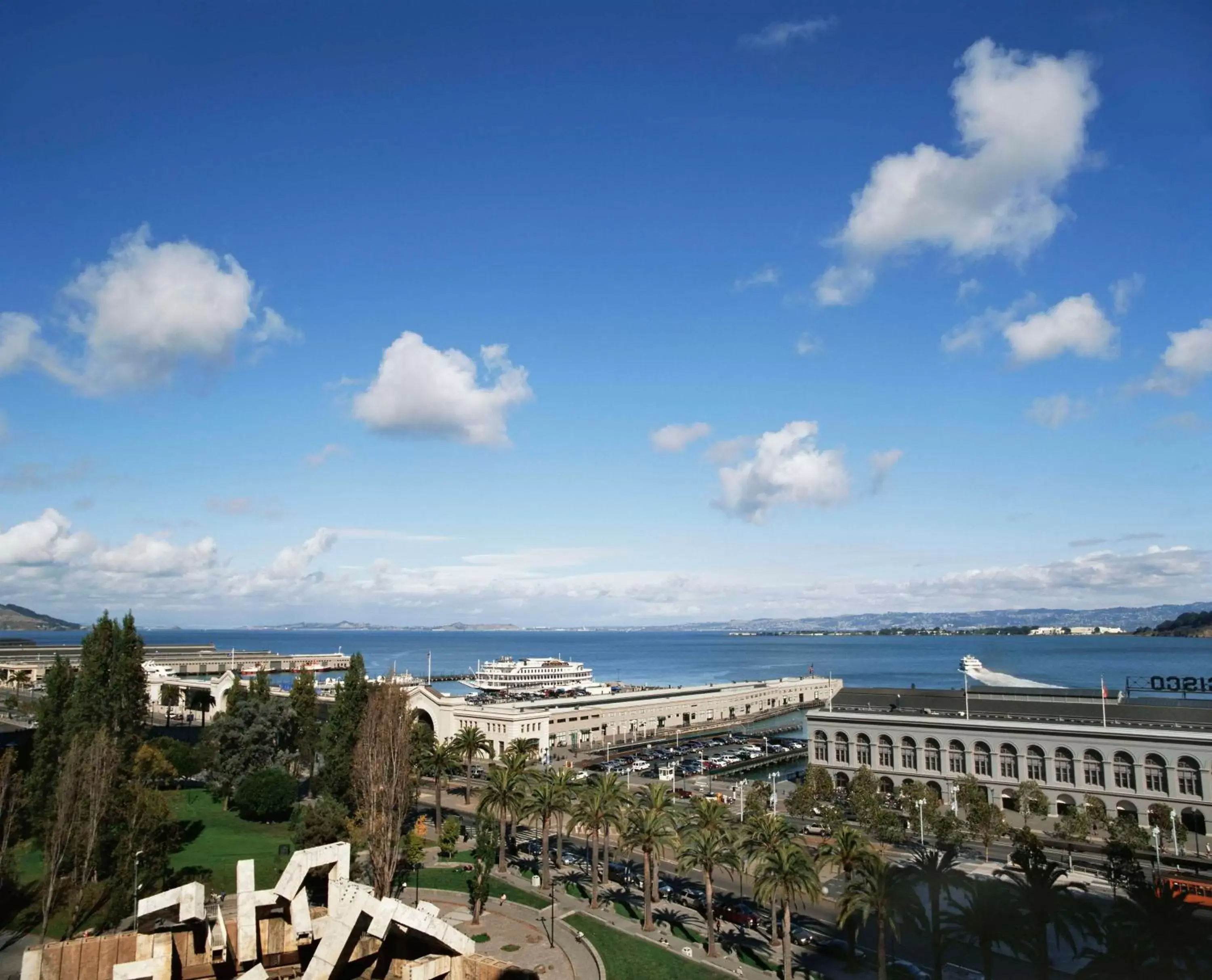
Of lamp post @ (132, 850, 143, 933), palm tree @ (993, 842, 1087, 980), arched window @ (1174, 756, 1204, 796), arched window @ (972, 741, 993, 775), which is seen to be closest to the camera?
palm tree @ (993, 842, 1087, 980)

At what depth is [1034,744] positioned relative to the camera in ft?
232

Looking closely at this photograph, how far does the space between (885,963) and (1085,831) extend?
32341 mm

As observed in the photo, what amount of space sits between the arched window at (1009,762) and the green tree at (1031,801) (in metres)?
2.20

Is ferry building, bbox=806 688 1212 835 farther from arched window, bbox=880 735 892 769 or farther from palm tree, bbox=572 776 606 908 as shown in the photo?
palm tree, bbox=572 776 606 908

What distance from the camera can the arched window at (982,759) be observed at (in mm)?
72375

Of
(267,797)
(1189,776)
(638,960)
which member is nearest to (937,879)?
(638,960)

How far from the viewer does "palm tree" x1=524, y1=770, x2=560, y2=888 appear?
5134cm

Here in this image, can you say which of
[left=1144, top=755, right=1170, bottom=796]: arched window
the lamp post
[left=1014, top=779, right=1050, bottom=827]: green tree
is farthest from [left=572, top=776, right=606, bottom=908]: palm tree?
[left=1144, top=755, right=1170, bottom=796]: arched window

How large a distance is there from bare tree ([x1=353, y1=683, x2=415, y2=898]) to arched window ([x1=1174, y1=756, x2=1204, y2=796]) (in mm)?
58790

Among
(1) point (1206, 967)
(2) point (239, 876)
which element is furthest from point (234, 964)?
(1) point (1206, 967)

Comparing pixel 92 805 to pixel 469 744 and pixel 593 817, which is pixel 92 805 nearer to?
pixel 593 817

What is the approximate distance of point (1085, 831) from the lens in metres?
59.4

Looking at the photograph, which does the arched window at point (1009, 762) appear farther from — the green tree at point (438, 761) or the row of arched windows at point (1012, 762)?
the green tree at point (438, 761)

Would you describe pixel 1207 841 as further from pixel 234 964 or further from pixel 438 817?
pixel 234 964
